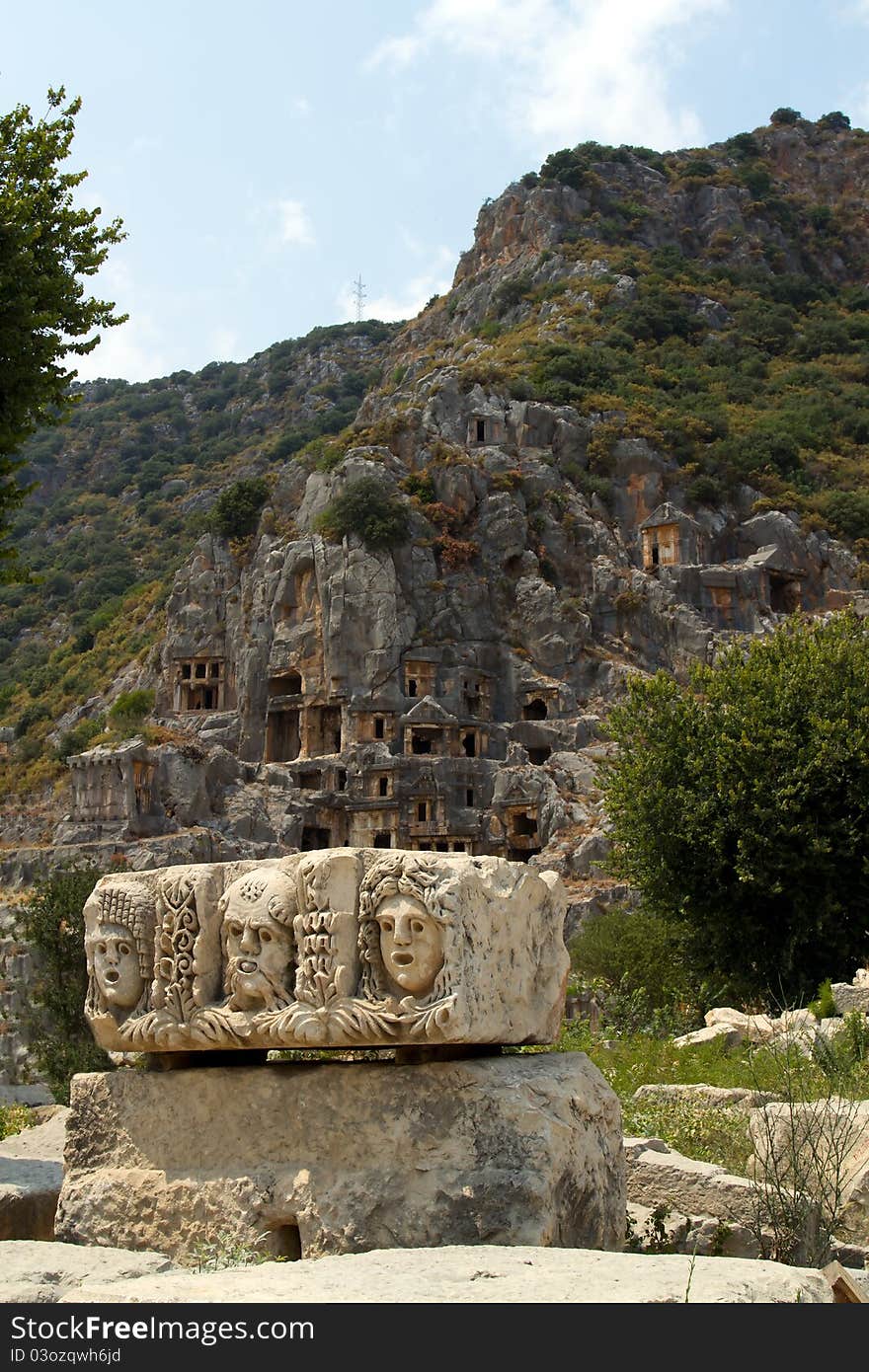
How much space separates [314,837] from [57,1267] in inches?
2011

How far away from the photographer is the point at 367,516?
61688 mm

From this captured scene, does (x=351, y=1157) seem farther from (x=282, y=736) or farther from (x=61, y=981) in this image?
(x=282, y=736)

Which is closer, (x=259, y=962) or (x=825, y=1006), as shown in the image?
(x=259, y=962)

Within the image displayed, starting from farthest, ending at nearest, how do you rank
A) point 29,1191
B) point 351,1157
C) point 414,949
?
1. point 29,1191
2. point 351,1157
3. point 414,949

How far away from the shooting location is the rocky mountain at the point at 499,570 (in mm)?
54562

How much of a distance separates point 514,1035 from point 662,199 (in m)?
102

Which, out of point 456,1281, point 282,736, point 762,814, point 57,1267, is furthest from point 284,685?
point 456,1281

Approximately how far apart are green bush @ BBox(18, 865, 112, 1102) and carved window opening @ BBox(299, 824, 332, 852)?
23.7m

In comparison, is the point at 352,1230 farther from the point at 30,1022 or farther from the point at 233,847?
the point at 233,847

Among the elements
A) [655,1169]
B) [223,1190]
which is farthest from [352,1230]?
[655,1169]

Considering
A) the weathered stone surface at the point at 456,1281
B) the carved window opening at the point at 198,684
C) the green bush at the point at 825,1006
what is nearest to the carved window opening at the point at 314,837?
the carved window opening at the point at 198,684

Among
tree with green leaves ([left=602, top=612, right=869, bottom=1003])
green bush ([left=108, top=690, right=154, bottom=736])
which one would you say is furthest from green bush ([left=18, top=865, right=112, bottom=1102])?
green bush ([left=108, top=690, right=154, bottom=736])

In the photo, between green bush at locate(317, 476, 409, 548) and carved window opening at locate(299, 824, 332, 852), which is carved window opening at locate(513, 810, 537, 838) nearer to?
carved window opening at locate(299, 824, 332, 852)

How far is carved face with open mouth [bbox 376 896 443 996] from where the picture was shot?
19.5 feet
